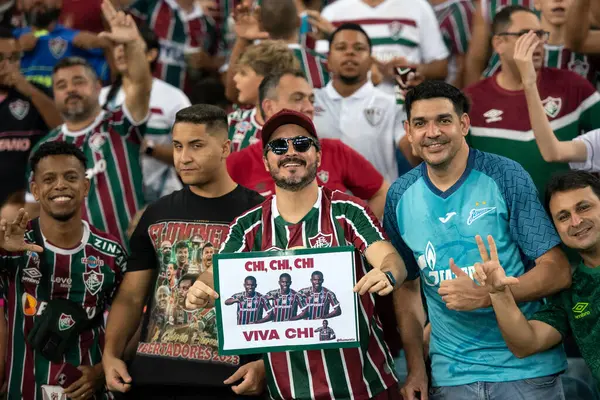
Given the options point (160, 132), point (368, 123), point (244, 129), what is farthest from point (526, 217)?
point (160, 132)

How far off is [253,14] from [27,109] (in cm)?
182

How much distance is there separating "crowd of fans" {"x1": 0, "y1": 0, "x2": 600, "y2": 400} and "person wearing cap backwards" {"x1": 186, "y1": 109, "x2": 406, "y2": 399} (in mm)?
10

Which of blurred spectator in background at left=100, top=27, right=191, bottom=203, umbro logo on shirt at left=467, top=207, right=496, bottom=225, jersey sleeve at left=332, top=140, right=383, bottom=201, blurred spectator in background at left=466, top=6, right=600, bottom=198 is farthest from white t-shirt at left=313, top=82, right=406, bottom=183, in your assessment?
umbro logo on shirt at left=467, top=207, right=496, bottom=225

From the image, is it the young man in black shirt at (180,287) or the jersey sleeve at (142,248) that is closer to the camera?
the young man in black shirt at (180,287)

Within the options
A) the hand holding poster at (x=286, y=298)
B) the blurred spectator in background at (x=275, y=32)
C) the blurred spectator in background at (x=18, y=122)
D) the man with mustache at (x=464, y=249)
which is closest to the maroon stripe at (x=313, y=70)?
the blurred spectator in background at (x=275, y=32)

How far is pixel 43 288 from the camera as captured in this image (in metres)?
4.95

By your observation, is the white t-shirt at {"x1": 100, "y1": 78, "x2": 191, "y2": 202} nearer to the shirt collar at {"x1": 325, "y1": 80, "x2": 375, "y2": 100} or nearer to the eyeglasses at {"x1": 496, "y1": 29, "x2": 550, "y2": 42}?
the shirt collar at {"x1": 325, "y1": 80, "x2": 375, "y2": 100}

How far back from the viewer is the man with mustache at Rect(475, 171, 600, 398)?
3961mm

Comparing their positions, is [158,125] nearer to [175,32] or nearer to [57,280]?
[175,32]

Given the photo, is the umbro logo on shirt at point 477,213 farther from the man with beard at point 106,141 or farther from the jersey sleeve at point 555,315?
the man with beard at point 106,141

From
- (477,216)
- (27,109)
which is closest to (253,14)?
(27,109)

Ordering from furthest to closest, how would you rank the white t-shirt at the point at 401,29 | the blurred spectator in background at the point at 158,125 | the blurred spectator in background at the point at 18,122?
the white t-shirt at the point at 401,29
the blurred spectator in background at the point at 158,125
the blurred spectator in background at the point at 18,122

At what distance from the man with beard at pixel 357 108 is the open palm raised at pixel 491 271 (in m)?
2.27

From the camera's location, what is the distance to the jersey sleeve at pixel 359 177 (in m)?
5.28
